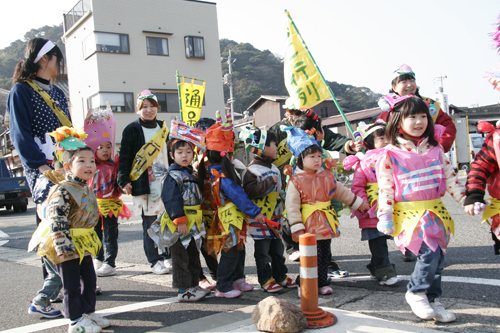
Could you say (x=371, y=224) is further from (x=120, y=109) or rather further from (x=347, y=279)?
(x=120, y=109)

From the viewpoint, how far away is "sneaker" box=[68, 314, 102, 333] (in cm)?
302

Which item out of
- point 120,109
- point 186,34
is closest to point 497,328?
point 120,109

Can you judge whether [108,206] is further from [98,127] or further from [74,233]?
[74,233]

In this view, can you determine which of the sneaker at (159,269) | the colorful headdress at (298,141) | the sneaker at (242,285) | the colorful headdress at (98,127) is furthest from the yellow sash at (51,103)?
the sneaker at (242,285)

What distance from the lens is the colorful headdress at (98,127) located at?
15.3 ft

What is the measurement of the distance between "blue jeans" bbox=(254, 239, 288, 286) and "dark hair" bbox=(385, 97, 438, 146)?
153 centimetres

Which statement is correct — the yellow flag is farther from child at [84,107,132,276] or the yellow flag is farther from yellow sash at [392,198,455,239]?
child at [84,107,132,276]

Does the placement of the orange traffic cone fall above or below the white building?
below

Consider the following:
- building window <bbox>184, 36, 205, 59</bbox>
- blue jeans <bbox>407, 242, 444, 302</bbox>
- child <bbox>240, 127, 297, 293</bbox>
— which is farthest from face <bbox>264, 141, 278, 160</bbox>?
building window <bbox>184, 36, 205, 59</bbox>

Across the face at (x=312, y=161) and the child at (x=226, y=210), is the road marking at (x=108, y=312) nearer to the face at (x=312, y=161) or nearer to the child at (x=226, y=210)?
the child at (x=226, y=210)

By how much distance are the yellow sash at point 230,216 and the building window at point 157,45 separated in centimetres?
2437

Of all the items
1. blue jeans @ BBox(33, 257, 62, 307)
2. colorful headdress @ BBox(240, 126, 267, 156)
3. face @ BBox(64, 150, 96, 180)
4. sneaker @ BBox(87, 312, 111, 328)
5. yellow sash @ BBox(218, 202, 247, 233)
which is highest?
colorful headdress @ BBox(240, 126, 267, 156)

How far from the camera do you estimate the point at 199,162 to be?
13.5 feet

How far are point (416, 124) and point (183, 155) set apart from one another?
6.89 ft
